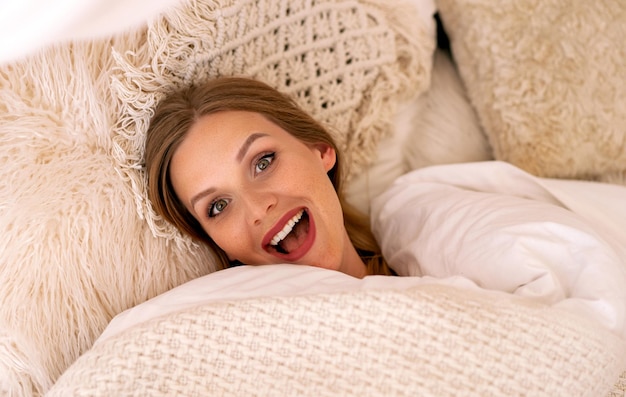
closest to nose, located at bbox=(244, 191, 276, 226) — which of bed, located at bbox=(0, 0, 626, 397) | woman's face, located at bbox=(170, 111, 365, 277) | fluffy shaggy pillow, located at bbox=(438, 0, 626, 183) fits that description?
woman's face, located at bbox=(170, 111, 365, 277)

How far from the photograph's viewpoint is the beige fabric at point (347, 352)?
800 mm

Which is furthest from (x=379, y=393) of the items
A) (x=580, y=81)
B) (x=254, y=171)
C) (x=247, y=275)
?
(x=580, y=81)

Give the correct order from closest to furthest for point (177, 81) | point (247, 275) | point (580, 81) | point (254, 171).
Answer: point (247, 275)
point (254, 171)
point (177, 81)
point (580, 81)

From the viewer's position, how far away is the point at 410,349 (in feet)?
2.68

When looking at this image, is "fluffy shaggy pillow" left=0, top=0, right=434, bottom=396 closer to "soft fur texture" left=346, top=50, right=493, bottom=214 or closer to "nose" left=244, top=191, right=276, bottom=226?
"soft fur texture" left=346, top=50, right=493, bottom=214

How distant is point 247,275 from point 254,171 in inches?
8.2

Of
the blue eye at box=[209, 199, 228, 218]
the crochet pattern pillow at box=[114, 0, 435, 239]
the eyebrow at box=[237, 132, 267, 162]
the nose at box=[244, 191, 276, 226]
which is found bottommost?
the blue eye at box=[209, 199, 228, 218]

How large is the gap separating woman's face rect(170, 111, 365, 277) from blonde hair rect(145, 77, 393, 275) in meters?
0.02

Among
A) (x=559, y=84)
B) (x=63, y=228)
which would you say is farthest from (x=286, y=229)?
(x=559, y=84)

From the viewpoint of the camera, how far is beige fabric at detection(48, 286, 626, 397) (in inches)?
31.5

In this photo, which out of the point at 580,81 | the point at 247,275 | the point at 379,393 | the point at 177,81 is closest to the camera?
the point at 379,393

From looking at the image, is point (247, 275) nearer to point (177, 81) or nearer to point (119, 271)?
point (119, 271)

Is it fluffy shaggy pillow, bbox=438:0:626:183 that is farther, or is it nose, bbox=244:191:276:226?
fluffy shaggy pillow, bbox=438:0:626:183

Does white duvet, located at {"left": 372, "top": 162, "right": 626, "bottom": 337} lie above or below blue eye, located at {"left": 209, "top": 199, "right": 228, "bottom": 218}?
below
